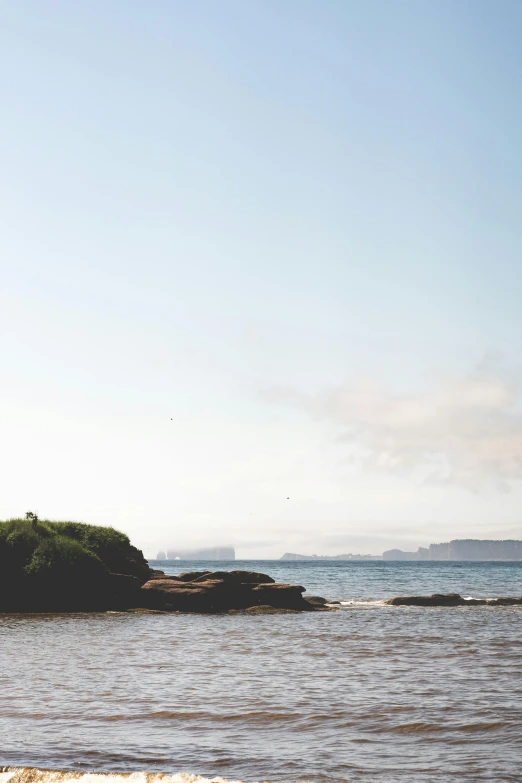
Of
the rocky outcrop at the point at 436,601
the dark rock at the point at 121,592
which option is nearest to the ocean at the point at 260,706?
the dark rock at the point at 121,592

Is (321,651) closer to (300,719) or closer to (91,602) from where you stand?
(300,719)

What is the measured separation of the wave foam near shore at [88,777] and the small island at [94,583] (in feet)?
114

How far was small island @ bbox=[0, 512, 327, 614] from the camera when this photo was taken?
39312mm

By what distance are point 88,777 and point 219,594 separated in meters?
37.6

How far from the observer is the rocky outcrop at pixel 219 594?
40875mm

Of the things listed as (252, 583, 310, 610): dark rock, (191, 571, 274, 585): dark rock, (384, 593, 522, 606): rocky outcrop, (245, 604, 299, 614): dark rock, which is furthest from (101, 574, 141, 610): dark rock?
(384, 593, 522, 606): rocky outcrop

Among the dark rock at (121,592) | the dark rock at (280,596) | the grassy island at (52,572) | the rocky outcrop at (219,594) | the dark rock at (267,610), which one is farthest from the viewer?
the dark rock at (280,596)

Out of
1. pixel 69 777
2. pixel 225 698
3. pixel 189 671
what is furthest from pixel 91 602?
pixel 69 777

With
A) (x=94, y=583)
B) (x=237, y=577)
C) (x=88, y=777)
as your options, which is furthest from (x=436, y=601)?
(x=88, y=777)

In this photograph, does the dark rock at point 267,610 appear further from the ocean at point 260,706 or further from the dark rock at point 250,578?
the ocean at point 260,706

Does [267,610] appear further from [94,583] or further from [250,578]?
[94,583]

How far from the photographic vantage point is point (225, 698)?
16250 mm

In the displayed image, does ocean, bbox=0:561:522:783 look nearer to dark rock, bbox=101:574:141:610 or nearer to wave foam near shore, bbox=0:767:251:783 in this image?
wave foam near shore, bbox=0:767:251:783

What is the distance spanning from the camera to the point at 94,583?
4056 cm
